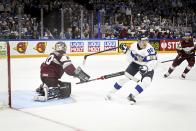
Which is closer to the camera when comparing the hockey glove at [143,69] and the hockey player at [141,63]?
the hockey player at [141,63]

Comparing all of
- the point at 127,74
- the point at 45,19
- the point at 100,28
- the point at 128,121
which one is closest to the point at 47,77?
the point at 127,74

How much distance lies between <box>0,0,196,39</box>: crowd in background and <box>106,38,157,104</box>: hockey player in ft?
32.2

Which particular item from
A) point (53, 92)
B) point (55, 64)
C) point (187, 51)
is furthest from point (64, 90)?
point (187, 51)

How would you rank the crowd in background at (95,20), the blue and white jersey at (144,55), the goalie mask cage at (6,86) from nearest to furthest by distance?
the goalie mask cage at (6,86) < the blue and white jersey at (144,55) < the crowd in background at (95,20)

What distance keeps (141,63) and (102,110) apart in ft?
4.58

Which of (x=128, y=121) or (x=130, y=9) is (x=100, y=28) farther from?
(x=128, y=121)

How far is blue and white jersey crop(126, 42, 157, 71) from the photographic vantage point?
26.3 feet

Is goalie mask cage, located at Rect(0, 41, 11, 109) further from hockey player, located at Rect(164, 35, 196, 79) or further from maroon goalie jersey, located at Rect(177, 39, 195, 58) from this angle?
maroon goalie jersey, located at Rect(177, 39, 195, 58)

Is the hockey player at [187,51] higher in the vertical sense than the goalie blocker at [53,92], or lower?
higher

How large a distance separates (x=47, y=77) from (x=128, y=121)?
2.22 m

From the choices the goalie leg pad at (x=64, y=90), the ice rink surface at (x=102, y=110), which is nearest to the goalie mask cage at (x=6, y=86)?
the ice rink surface at (x=102, y=110)

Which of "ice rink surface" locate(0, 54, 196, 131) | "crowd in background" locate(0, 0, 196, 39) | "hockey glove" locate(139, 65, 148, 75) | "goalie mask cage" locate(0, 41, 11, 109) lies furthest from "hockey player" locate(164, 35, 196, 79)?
"crowd in background" locate(0, 0, 196, 39)

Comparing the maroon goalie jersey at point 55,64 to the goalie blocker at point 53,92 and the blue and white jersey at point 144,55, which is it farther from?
the blue and white jersey at point 144,55

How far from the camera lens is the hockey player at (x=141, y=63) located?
783 cm
